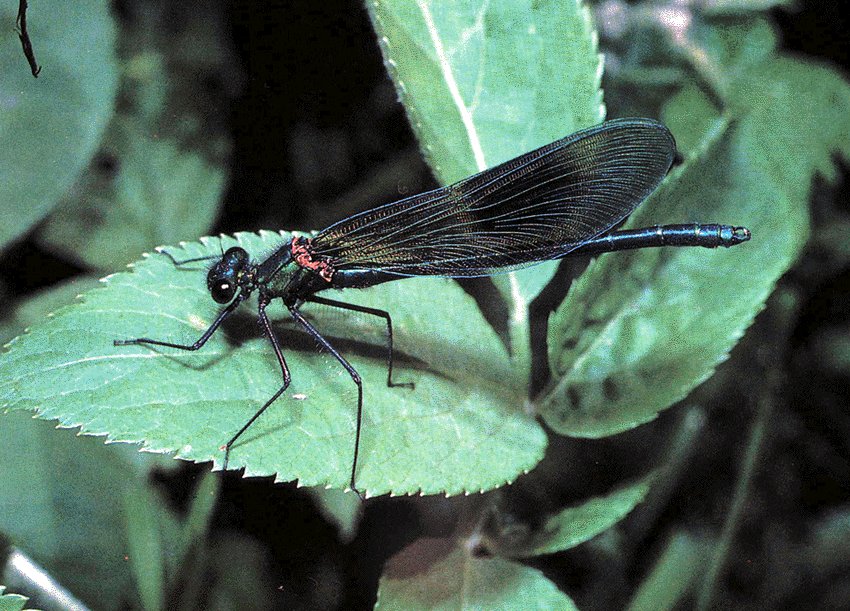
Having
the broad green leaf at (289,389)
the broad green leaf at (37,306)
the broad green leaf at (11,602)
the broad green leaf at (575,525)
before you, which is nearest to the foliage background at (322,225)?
the broad green leaf at (37,306)

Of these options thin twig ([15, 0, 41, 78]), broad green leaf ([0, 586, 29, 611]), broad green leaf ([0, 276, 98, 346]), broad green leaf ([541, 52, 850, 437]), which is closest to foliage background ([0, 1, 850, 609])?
broad green leaf ([0, 276, 98, 346])

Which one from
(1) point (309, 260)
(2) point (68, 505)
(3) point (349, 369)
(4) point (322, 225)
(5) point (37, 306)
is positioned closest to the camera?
(3) point (349, 369)

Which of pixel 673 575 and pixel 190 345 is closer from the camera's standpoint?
pixel 190 345

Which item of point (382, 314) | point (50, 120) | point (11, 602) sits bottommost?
point (382, 314)

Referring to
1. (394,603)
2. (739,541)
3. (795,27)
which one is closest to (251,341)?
(394,603)

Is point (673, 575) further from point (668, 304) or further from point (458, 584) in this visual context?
point (458, 584)

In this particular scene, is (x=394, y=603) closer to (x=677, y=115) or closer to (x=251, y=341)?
(x=251, y=341)

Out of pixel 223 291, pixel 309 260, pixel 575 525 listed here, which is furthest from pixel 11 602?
pixel 575 525

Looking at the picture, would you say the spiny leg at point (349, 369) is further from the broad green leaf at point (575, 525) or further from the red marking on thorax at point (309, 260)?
the broad green leaf at point (575, 525)
